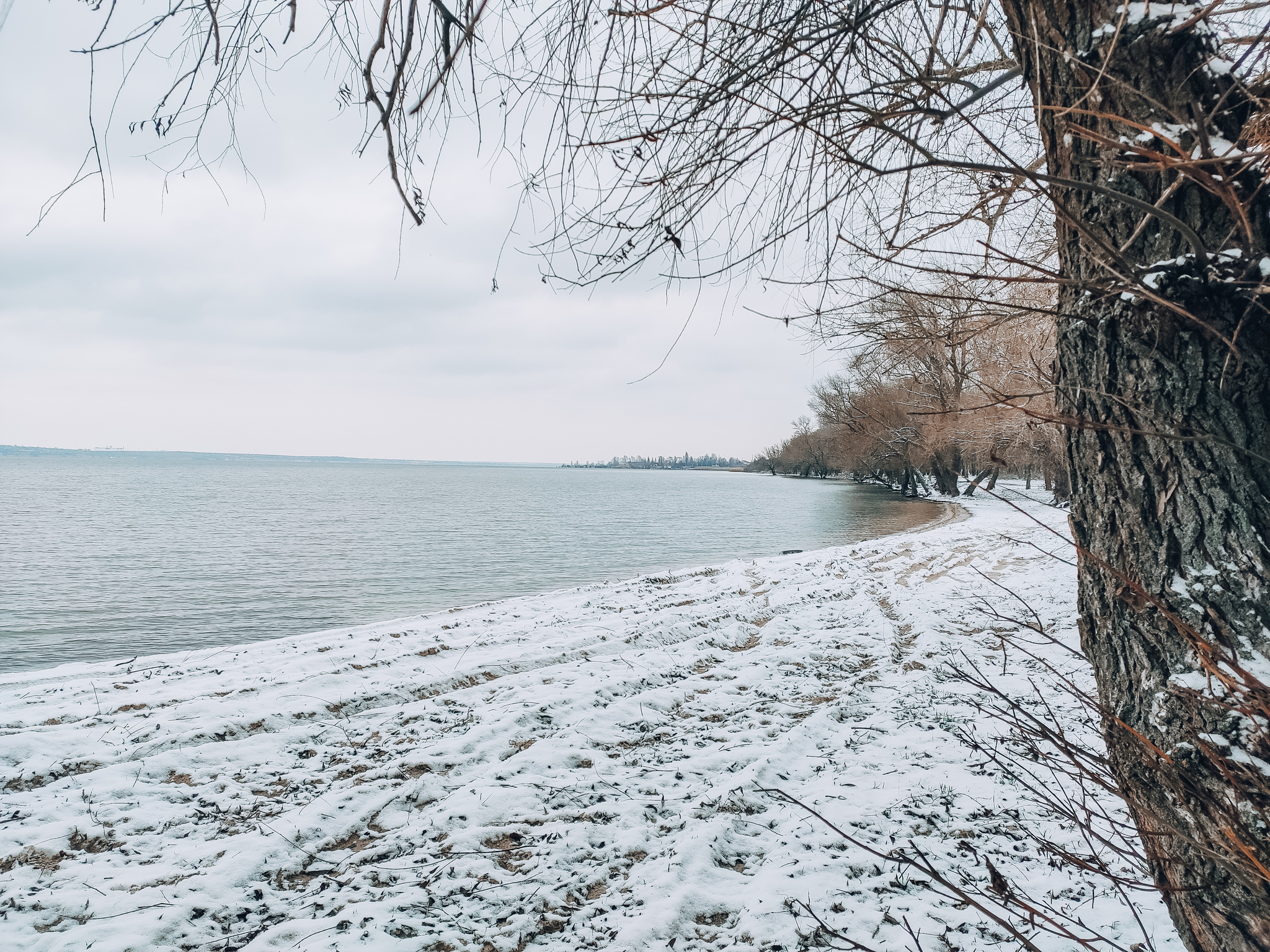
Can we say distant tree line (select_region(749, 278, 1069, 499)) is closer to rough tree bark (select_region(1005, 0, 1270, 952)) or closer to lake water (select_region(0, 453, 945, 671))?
rough tree bark (select_region(1005, 0, 1270, 952))

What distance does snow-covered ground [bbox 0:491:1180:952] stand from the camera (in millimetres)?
2955

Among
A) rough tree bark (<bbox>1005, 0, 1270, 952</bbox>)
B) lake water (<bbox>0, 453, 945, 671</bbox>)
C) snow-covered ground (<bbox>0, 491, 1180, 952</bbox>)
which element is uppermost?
rough tree bark (<bbox>1005, 0, 1270, 952</bbox>)

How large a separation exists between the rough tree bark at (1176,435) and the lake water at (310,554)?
12.9 meters

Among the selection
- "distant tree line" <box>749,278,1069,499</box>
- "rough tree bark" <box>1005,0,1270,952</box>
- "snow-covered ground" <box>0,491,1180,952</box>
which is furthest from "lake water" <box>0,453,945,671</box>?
"rough tree bark" <box>1005,0,1270,952</box>

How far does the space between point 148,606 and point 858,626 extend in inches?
587

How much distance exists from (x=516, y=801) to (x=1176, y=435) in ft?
12.8

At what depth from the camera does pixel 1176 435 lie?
1378 millimetres

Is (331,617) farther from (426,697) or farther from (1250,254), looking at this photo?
(1250,254)

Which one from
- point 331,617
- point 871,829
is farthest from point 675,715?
point 331,617

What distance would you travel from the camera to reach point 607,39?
2.11 metres

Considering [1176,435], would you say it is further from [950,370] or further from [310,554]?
[310,554]

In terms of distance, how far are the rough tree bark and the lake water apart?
42.5ft

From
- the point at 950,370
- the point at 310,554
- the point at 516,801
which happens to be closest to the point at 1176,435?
the point at 950,370

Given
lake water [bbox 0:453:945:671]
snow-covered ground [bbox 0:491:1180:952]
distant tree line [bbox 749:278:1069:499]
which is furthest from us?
lake water [bbox 0:453:945:671]
